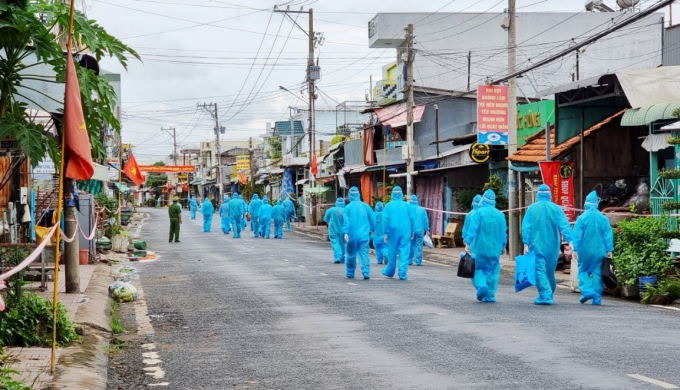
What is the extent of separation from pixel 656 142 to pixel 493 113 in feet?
22.2

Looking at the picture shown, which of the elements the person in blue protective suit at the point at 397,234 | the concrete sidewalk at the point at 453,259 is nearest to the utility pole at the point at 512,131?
the concrete sidewalk at the point at 453,259

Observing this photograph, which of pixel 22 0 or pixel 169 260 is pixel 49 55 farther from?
pixel 169 260

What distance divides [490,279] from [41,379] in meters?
8.11

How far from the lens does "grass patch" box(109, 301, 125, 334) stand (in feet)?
39.2

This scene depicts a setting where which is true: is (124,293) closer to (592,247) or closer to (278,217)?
(592,247)

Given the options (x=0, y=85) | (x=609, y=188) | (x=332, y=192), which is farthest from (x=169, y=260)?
(x=332, y=192)

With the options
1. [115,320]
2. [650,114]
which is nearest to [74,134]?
[115,320]

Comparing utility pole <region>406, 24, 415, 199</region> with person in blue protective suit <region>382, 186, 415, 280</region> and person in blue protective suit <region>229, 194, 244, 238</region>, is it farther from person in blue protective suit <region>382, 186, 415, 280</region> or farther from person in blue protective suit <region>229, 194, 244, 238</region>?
person in blue protective suit <region>382, 186, 415, 280</region>

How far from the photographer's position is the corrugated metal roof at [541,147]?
22.2m

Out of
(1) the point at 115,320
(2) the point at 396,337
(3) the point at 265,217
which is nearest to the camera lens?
(2) the point at 396,337

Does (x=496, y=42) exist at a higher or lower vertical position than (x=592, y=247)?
higher

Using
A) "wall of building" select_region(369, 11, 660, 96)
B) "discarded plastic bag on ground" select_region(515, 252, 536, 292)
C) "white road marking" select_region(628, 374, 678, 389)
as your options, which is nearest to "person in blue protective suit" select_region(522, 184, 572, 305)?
"discarded plastic bag on ground" select_region(515, 252, 536, 292)

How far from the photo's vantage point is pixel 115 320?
1280 centimetres

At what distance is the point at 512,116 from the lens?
23797mm
